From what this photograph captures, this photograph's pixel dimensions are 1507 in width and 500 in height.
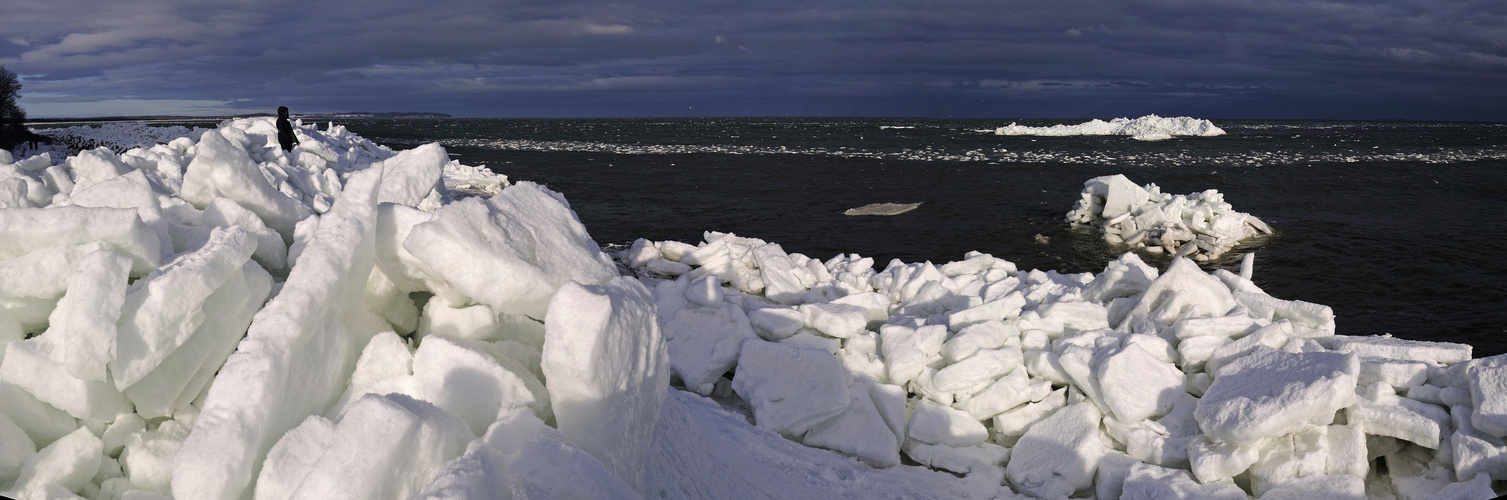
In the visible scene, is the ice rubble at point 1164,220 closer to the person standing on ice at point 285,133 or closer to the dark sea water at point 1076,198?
the dark sea water at point 1076,198

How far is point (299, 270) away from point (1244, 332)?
5175mm

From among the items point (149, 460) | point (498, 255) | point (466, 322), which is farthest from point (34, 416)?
point (498, 255)

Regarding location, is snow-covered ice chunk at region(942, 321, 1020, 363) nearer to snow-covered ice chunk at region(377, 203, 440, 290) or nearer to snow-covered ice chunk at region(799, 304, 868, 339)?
snow-covered ice chunk at region(799, 304, 868, 339)

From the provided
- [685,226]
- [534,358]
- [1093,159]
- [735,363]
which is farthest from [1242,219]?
[1093,159]

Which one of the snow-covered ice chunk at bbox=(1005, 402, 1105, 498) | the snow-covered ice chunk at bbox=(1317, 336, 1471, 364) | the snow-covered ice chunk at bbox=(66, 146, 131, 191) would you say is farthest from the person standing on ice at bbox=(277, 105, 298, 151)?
the snow-covered ice chunk at bbox=(1317, 336, 1471, 364)

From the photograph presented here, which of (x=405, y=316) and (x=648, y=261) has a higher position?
(x=405, y=316)

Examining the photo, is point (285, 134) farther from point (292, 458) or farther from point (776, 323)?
point (292, 458)

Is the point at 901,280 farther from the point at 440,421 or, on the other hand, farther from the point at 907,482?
the point at 440,421

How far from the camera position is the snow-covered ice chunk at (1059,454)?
177 inches

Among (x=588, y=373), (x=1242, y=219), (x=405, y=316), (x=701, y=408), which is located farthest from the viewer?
(x=1242, y=219)

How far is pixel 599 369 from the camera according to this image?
253cm

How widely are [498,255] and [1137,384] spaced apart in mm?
3606

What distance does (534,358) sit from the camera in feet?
9.70

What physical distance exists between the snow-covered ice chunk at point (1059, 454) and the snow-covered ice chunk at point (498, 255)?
105 inches
